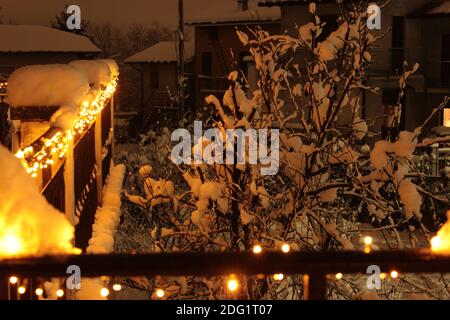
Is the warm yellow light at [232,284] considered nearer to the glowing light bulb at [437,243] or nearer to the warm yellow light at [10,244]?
the glowing light bulb at [437,243]

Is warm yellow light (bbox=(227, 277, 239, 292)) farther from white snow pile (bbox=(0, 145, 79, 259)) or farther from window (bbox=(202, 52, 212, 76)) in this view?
window (bbox=(202, 52, 212, 76))

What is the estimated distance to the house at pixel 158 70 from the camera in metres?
36.5

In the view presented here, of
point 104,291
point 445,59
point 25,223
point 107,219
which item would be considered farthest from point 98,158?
point 445,59

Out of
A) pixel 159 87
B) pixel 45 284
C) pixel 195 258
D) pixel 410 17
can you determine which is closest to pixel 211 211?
pixel 45 284

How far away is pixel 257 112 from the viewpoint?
731cm

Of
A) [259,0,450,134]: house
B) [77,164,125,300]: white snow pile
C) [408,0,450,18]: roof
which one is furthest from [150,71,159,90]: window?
[77,164,125,300]: white snow pile

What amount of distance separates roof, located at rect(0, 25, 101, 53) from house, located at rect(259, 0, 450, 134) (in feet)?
36.6

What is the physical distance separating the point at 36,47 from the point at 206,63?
8.17m

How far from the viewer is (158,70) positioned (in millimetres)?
38406

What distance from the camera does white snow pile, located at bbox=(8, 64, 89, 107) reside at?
5.59 metres

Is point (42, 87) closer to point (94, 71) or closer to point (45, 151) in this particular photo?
point (45, 151)

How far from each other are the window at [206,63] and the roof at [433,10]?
12.0m
